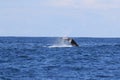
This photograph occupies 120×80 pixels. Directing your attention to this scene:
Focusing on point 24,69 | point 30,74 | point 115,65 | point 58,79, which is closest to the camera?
point 58,79

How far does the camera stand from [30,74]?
43.5 metres

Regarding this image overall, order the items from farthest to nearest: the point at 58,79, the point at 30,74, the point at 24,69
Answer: the point at 24,69 < the point at 30,74 < the point at 58,79

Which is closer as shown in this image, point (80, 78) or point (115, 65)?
point (80, 78)

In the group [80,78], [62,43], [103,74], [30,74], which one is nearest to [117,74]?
[103,74]

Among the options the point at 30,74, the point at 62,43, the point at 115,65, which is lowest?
the point at 62,43

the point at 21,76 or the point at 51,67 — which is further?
the point at 51,67

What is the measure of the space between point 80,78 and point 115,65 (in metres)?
12.2

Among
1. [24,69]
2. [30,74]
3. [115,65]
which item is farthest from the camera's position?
[115,65]

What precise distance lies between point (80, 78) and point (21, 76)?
457 cm

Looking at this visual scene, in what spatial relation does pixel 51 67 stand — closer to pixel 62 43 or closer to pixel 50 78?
pixel 50 78

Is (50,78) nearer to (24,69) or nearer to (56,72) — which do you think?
(56,72)

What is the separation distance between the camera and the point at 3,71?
4594 cm

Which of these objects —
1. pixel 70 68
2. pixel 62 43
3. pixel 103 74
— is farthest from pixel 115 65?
pixel 62 43

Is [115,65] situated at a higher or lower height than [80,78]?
lower
